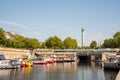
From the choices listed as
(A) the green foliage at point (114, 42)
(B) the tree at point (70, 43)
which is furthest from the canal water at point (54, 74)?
(B) the tree at point (70, 43)

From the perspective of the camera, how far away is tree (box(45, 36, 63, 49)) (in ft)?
457

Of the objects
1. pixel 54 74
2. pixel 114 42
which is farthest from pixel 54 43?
pixel 54 74

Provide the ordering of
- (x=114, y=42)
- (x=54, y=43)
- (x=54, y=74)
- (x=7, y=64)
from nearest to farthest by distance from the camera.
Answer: (x=54, y=74)
(x=7, y=64)
(x=114, y=42)
(x=54, y=43)

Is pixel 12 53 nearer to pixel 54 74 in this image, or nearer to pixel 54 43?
pixel 54 74

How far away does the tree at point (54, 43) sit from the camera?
457 ft

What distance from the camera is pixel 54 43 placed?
139000 mm

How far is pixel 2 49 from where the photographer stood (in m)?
78.6

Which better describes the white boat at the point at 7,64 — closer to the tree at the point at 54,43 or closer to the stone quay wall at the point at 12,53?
the stone quay wall at the point at 12,53

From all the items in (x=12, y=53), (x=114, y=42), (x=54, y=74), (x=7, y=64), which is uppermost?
(x=114, y=42)

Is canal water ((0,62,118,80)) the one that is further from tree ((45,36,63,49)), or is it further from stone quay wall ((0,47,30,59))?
tree ((45,36,63,49))

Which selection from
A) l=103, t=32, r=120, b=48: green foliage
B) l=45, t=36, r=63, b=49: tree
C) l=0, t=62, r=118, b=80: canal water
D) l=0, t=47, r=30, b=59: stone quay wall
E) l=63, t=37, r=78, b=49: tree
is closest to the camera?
l=0, t=62, r=118, b=80: canal water

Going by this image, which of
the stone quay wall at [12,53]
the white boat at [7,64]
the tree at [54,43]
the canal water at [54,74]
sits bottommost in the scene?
the canal water at [54,74]

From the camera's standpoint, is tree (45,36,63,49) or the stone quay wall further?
tree (45,36,63,49)

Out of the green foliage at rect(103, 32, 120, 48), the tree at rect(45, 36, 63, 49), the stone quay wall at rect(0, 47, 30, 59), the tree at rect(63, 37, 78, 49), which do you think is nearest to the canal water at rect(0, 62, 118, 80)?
the stone quay wall at rect(0, 47, 30, 59)
